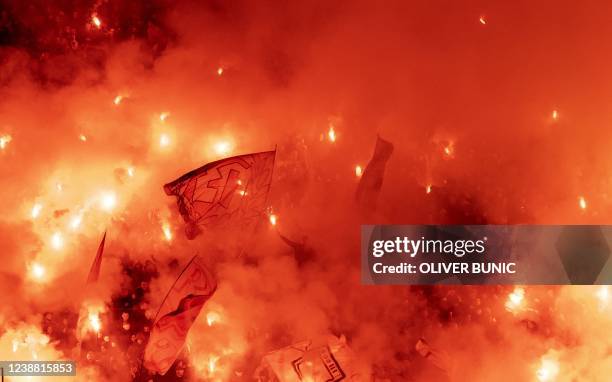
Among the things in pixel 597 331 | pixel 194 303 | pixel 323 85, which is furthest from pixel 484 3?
pixel 194 303

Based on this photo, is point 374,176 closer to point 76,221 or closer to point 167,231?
point 167,231

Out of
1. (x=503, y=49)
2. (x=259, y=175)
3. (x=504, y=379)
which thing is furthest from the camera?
(x=503, y=49)

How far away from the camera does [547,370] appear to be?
7.79ft

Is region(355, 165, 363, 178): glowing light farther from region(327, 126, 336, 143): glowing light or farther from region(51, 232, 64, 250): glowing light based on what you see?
region(51, 232, 64, 250): glowing light

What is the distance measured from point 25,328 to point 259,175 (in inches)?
48.9

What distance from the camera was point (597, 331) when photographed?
7.95 feet

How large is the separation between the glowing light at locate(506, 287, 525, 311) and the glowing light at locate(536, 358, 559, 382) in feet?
0.84

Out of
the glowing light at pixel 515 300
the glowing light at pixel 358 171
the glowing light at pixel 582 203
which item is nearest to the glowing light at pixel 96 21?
the glowing light at pixel 358 171

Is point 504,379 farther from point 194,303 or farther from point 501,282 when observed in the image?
point 194,303

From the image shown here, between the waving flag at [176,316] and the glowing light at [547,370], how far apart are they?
1.48 m

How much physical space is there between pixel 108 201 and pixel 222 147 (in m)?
0.59

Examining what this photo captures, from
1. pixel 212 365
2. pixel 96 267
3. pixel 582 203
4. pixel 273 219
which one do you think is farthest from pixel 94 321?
pixel 582 203

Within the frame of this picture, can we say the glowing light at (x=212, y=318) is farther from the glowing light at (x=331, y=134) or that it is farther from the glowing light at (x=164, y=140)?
the glowing light at (x=331, y=134)

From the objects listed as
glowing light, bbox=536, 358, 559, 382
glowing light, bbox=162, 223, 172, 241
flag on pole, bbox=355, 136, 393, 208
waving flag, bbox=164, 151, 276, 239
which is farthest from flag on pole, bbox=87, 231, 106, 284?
glowing light, bbox=536, 358, 559, 382
